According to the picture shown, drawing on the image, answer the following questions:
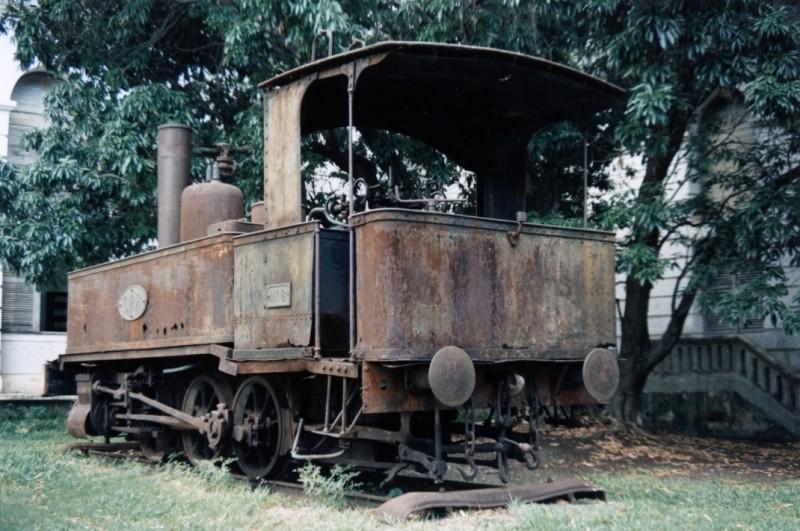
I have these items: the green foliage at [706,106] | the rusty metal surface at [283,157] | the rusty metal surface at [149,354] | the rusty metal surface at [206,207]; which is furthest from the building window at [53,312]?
the rusty metal surface at [283,157]

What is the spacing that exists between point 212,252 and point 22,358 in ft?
31.9

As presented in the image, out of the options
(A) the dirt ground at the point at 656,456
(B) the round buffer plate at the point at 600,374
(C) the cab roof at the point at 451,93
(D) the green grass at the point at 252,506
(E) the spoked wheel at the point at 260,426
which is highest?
(C) the cab roof at the point at 451,93

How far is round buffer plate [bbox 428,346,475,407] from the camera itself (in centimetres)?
657

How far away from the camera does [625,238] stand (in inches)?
454

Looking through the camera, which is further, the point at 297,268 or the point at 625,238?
the point at 625,238

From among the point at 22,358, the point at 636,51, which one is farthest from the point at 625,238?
the point at 22,358

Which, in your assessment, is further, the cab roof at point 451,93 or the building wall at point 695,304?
the building wall at point 695,304

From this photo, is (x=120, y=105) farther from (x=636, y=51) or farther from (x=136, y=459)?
(x=636, y=51)

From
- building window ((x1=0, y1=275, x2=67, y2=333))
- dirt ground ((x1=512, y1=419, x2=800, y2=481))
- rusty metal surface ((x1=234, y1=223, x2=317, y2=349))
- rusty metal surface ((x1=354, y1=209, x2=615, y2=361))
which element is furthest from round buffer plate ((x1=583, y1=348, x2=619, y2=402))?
building window ((x1=0, y1=275, x2=67, y2=333))

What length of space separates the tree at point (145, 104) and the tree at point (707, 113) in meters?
0.99

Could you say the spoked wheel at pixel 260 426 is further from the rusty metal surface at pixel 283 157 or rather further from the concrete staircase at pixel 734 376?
the concrete staircase at pixel 734 376

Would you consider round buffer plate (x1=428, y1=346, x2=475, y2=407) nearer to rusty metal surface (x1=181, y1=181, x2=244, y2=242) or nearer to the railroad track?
the railroad track

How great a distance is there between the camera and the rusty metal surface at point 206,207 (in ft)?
30.8

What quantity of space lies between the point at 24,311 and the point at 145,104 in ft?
22.1
